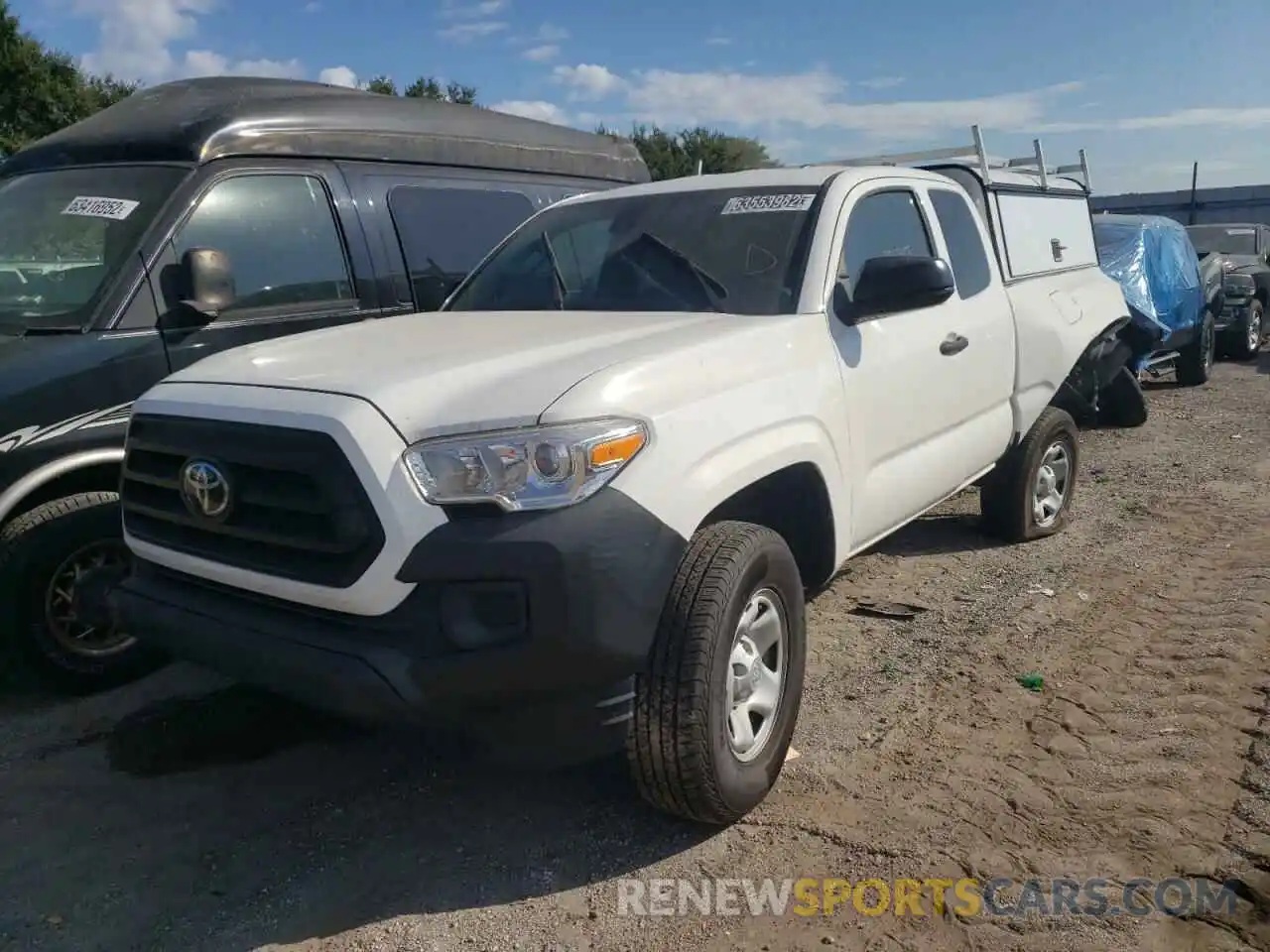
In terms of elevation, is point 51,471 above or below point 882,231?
below

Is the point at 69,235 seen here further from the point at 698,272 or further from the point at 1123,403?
the point at 1123,403

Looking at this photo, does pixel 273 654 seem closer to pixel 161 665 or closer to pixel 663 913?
pixel 663 913

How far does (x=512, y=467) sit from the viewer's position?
8.42 feet

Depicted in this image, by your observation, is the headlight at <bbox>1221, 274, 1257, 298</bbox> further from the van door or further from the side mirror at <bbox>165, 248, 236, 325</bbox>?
the side mirror at <bbox>165, 248, 236, 325</bbox>

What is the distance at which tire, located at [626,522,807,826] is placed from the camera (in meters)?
2.74

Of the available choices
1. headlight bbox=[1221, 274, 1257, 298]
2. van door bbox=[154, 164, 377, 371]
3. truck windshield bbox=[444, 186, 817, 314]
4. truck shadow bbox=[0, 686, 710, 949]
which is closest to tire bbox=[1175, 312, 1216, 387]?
headlight bbox=[1221, 274, 1257, 298]

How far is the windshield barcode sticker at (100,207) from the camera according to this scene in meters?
4.38

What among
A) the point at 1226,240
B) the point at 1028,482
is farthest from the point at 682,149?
the point at 1028,482

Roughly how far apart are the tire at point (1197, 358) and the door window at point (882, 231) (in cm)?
865

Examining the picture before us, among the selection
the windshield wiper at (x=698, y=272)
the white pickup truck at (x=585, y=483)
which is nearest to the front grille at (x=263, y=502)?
the white pickup truck at (x=585, y=483)

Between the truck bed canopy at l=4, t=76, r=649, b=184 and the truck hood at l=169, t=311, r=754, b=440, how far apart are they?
148 cm

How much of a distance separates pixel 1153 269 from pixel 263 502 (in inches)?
407

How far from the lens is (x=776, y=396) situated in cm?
326

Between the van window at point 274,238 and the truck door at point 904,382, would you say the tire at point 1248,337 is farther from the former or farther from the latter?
the van window at point 274,238
